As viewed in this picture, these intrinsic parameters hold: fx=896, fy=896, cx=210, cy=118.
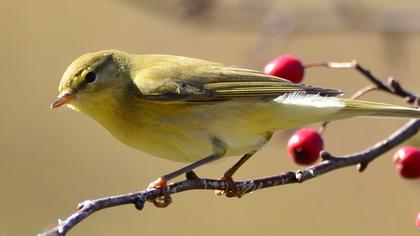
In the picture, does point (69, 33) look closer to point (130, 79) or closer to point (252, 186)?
point (130, 79)

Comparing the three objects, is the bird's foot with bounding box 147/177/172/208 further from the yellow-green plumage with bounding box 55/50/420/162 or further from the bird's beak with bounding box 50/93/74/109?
the bird's beak with bounding box 50/93/74/109

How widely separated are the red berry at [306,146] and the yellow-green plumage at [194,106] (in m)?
0.24

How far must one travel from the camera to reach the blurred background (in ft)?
23.7

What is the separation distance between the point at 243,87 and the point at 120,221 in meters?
3.98

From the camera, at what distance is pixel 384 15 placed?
417cm

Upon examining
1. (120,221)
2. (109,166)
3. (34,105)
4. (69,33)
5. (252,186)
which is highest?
(69,33)

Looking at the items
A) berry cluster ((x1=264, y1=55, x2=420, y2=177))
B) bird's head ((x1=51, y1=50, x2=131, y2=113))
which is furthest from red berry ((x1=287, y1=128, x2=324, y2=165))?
bird's head ((x1=51, y1=50, x2=131, y2=113))

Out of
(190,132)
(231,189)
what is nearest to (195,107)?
(190,132)

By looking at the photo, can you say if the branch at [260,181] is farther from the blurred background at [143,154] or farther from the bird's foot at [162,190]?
the blurred background at [143,154]

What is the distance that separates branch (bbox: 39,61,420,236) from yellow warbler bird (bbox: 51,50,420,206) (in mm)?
140

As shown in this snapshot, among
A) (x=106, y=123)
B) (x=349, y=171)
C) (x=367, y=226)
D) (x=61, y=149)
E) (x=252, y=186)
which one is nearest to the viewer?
(x=252, y=186)

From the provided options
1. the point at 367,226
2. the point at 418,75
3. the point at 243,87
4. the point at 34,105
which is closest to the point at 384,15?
the point at 243,87

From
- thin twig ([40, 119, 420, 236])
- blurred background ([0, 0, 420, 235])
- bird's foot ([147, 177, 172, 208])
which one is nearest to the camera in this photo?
thin twig ([40, 119, 420, 236])

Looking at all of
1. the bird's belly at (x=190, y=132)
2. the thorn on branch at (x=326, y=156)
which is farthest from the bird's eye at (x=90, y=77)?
the thorn on branch at (x=326, y=156)
